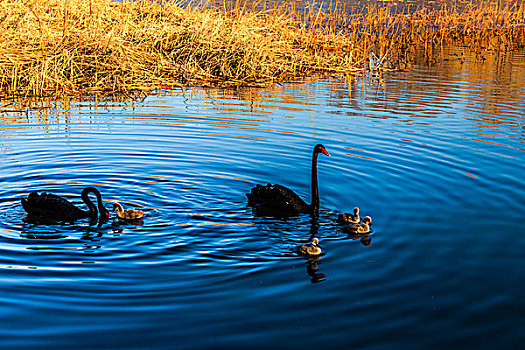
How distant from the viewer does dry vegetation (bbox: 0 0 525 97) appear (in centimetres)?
1678

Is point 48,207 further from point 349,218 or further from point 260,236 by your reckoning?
point 349,218

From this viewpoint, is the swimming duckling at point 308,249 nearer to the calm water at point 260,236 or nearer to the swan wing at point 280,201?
the calm water at point 260,236

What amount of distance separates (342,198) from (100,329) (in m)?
4.51

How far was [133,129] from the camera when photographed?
41.0 ft

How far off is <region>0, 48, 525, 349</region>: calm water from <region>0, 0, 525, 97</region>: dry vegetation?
3.10m

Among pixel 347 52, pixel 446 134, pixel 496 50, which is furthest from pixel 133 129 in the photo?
pixel 496 50

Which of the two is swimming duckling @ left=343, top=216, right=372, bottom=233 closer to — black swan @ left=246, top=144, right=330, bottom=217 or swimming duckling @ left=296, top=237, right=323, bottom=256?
swimming duckling @ left=296, top=237, right=323, bottom=256

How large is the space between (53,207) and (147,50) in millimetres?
12681

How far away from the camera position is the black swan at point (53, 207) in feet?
24.5

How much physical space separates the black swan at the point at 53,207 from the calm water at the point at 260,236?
18 cm

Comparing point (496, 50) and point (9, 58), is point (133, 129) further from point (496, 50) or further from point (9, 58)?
point (496, 50)

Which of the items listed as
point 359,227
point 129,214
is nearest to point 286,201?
point 359,227

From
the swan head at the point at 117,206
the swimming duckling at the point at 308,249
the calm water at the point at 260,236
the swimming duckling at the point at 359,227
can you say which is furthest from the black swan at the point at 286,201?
the swan head at the point at 117,206

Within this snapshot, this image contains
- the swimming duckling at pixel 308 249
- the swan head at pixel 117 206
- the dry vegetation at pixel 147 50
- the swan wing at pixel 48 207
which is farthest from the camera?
the dry vegetation at pixel 147 50
